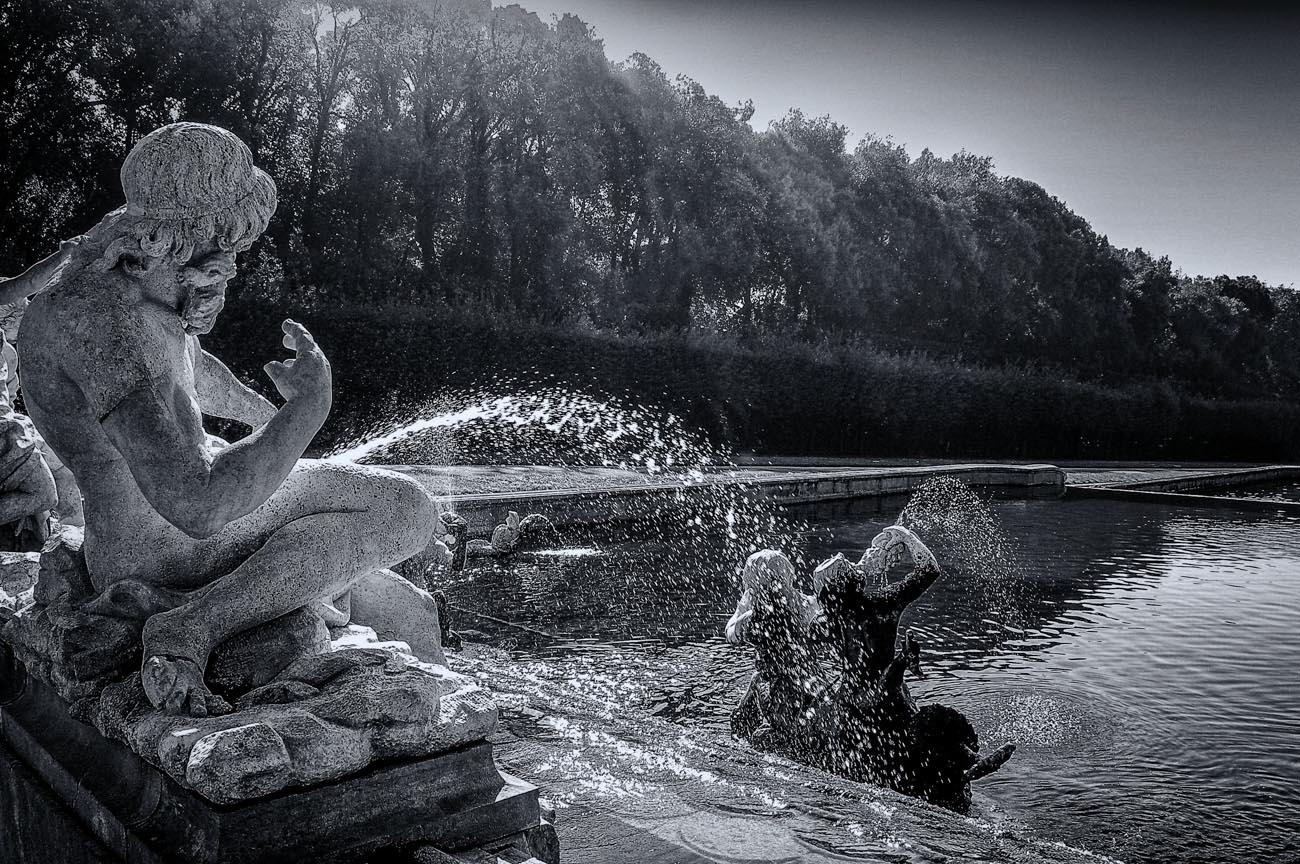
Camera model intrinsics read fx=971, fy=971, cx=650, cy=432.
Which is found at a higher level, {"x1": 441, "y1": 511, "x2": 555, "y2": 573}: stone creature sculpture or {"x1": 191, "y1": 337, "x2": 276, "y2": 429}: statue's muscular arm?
{"x1": 191, "y1": 337, "x2": 276, "y2": 429}: statue's muscular arm

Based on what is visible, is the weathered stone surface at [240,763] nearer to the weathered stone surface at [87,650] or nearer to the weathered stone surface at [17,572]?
the weathered stone surface at [87,650]

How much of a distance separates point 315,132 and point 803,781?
82.9ft

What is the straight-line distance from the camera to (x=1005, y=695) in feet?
19.7

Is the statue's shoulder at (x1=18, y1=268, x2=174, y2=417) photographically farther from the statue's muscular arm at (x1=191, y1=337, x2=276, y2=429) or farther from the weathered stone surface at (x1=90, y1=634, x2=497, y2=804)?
the weathered stone surface at (x1=90, y1=634, x2=497, y2=804)

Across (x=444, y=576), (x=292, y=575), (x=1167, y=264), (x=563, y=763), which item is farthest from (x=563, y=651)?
(x=1167, y=264)

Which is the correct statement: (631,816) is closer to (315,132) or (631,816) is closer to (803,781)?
(803,781)

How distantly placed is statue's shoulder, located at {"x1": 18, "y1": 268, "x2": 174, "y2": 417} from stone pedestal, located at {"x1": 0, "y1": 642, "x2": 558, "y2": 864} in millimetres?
796

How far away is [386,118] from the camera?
85.2ft

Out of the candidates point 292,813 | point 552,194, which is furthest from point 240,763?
point 552,194

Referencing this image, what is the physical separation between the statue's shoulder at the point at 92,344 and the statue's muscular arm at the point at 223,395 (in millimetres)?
478

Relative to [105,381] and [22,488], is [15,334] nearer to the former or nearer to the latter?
[22,488]

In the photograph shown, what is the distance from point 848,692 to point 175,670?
318 cm

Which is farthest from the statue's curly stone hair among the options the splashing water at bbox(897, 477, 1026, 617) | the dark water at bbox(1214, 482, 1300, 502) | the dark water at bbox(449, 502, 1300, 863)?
the dark water at bbox(1214, 482, 1300, 502)

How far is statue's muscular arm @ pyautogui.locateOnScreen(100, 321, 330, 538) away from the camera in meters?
2.00
